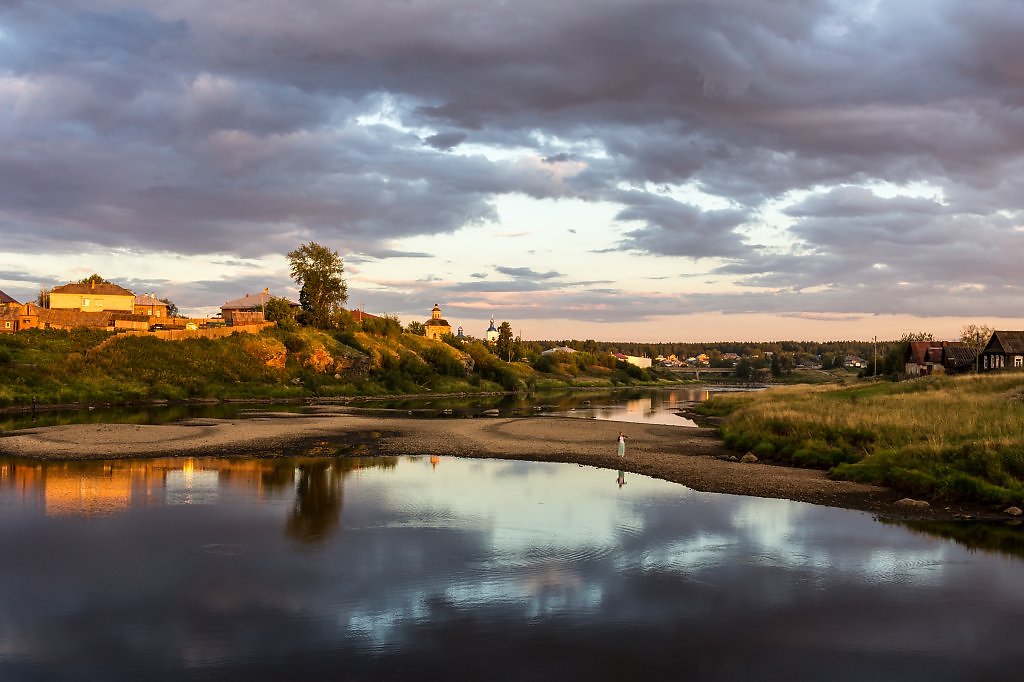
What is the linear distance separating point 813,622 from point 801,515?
→ 11854 mm

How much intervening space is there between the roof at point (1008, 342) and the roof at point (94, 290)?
13130 cm

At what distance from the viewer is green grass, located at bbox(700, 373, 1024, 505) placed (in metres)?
31.4

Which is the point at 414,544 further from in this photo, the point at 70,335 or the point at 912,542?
the point at 70,335

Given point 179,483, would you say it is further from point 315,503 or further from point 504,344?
point 504,344

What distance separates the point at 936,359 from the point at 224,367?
104551mm

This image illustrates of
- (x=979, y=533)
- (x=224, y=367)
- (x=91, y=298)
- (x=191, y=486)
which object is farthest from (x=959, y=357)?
(x=91, y=298)

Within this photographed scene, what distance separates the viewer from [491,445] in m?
51.7

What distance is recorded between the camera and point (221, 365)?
342ft

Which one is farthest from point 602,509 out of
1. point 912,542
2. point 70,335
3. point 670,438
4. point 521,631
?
point 70,335

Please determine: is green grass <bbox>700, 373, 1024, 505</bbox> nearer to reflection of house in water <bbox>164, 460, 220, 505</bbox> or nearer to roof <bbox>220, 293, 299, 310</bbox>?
reflection of house in water <bbox>164, 460, 220, 505</bbox>

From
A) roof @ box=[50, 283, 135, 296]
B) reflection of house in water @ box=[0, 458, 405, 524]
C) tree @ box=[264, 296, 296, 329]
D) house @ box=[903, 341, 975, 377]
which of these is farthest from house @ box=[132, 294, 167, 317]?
house @ box=[903, 341, 975, 377]

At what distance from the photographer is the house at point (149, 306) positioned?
135125 mm

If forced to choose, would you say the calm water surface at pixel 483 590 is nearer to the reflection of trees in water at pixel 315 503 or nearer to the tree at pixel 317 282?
the reflection of trees in water at pixel 315 503

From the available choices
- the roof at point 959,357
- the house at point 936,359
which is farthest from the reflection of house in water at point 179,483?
the roof at point 959,357
